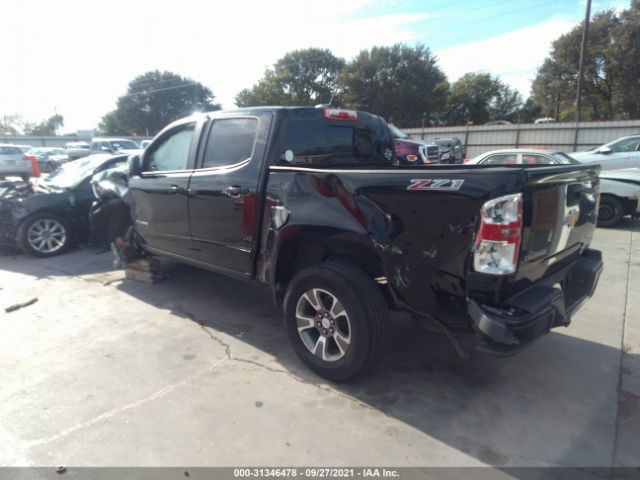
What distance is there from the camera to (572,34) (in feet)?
104

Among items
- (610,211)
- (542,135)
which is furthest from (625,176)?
(542,135)

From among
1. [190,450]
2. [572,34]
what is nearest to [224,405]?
[190,450]

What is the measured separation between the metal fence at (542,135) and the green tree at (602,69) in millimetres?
14869

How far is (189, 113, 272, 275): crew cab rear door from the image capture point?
3.66 m

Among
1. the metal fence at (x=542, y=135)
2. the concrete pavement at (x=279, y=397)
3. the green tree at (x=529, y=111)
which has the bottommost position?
the concrete pavement at (x=279, y=397)

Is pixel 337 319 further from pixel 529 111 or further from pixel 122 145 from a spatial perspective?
pixel 529 111

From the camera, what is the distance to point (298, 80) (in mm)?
53875

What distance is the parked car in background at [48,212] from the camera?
671cm

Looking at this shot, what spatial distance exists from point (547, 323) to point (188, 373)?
8.21ft

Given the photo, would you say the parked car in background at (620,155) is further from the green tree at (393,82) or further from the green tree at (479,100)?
the green tree at (479,100)

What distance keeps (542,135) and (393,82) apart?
82.3 feet

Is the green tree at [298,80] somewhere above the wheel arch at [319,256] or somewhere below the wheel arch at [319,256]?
above

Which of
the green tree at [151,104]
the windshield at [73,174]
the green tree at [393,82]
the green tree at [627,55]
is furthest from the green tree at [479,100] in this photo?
the windshield at [73,174]

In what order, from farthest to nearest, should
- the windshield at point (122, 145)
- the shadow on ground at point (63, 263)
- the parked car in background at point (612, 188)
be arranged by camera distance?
the windshield at point (122, 145), the parked car in background at point (612, 188), the shadow on ground at point (63, 263)
